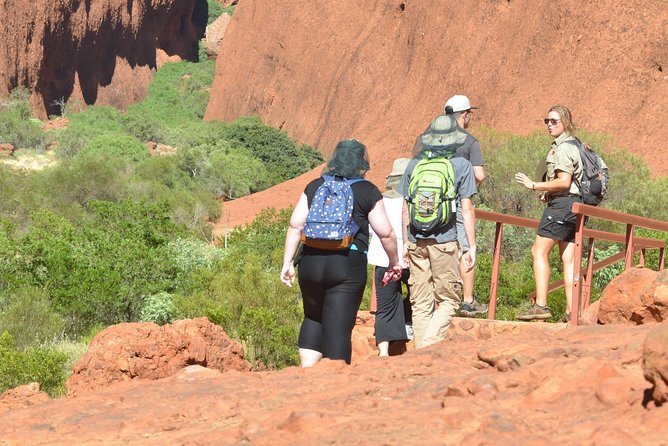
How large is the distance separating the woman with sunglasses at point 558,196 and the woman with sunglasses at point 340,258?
1.55 meters

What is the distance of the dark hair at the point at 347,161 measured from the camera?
5902 mm

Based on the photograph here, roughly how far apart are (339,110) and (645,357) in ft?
117

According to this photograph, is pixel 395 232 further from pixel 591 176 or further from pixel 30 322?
pixel 30 322

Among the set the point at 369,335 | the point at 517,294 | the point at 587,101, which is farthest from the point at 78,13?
the point at 369,335

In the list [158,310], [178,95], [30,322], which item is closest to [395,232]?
[30,322]

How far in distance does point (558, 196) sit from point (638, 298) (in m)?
1.32

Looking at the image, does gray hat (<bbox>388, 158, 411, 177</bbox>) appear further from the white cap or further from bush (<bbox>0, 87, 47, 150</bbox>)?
bush (<bbox>0, 87, 47, 150</bbox>)

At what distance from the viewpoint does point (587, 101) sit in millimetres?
25094

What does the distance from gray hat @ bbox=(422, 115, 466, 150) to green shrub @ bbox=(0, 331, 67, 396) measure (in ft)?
17.9

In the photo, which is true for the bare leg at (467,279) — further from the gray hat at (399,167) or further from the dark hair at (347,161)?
the dark hair at (347,161)

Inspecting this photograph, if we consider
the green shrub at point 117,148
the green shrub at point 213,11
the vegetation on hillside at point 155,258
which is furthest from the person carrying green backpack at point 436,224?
the green shrub at point 213,11

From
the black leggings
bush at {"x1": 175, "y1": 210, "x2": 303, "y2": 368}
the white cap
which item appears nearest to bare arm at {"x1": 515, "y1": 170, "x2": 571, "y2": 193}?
the white cap

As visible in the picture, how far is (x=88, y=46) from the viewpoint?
182 feet

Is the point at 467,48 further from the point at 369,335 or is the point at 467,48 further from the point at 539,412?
the point at 539,412
